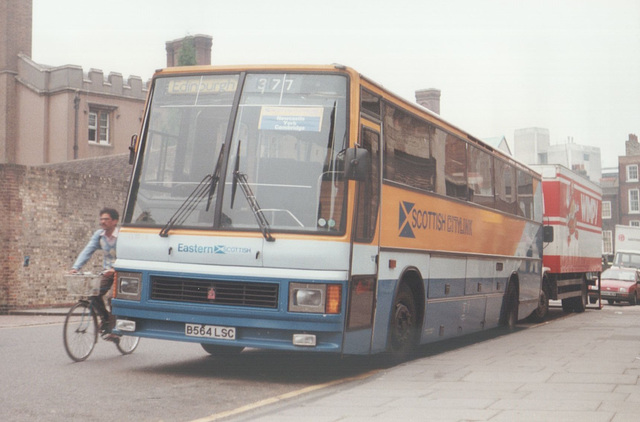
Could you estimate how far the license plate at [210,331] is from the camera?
9.12 meters

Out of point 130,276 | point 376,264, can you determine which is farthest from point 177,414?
point 376,264

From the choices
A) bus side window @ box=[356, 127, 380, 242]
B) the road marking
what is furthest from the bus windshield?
the road marking

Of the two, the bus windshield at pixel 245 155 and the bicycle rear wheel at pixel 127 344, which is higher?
the bus windshield at pixel 245 155

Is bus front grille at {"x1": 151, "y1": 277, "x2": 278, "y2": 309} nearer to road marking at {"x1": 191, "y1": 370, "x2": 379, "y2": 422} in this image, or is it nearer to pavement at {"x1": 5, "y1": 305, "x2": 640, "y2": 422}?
road marking at {"x1": 191, "y1": 370, "x2": 379, "y2": 422}

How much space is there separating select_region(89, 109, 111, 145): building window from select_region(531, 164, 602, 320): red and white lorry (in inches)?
1160

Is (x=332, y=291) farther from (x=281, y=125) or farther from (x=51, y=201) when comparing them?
(x=51, y=201)

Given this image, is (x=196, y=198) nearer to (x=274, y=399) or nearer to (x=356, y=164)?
(x=356, y=164)

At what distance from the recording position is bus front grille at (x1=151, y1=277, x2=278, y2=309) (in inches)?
357

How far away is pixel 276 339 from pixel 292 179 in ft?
5.24

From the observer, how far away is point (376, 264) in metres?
9.84

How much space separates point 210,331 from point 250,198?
1403 millimetres

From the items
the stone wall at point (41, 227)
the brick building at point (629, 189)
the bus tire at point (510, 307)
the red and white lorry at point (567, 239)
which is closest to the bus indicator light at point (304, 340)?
the bus tire at point (510, 307)

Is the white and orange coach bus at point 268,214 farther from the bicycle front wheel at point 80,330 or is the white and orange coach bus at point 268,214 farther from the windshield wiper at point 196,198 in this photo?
the bicycle front wheel at point 80,330

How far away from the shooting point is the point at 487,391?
820 centimetres
